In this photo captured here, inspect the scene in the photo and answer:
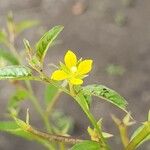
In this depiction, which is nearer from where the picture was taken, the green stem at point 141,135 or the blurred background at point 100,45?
the green stem at point 141,135

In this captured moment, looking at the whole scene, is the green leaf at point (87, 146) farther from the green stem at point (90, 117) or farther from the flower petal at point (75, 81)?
the flower petal at point (75, 81)

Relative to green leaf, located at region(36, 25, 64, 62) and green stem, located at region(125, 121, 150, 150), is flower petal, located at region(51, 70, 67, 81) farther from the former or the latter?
green stem, located at region(125, 121, 150, 150)

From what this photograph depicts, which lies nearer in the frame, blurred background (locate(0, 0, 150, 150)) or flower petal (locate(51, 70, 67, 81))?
flower petal (locate(51, 70, 67, 81))

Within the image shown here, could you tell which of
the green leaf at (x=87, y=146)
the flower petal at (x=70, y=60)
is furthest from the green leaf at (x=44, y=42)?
the green leaf at (x=87, y=146)

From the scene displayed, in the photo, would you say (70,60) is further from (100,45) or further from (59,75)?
(100,45)

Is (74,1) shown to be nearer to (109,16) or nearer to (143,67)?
(109,16)

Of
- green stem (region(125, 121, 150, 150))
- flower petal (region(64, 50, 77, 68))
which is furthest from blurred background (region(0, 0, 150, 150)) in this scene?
flower petal (region(64, 50, 77, 68))

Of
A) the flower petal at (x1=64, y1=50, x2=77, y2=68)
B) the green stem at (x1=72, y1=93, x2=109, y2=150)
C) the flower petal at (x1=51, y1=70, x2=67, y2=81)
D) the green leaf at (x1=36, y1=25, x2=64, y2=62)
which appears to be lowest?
the green stem at (x1=72, y1=93, x2=109, y2=150)

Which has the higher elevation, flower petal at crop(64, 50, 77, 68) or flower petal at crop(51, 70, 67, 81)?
flower petal at crop(64, 50, 77, 68)
